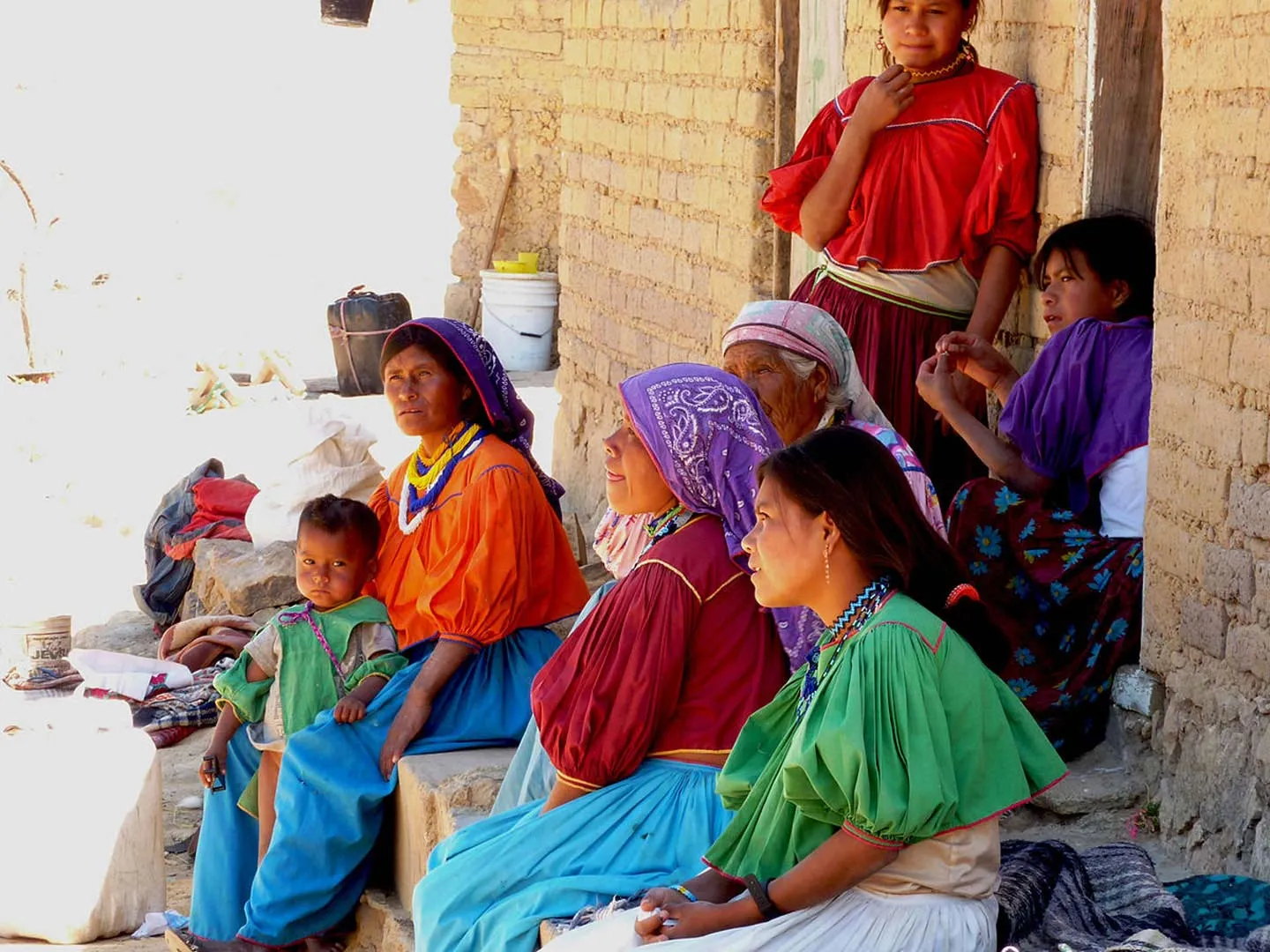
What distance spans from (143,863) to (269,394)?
942 cm

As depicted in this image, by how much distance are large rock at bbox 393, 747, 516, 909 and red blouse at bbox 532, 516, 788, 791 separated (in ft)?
2.47

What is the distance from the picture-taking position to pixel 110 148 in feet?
70.2

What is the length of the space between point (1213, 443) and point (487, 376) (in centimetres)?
179

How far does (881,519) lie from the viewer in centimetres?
247

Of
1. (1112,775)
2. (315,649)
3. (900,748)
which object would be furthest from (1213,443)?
(315,649)

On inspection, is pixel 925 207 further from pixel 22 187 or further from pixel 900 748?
pixel 22 187

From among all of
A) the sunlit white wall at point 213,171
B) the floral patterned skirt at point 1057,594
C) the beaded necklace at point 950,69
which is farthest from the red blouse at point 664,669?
the sunlit white wall at point 213,171

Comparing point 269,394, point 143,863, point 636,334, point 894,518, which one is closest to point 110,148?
point 269,394

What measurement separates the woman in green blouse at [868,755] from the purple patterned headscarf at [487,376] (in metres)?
1.82

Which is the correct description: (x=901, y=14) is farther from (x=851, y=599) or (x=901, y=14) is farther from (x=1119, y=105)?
(x=851, y=599)

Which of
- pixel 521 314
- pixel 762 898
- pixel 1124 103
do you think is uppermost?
pixel 1124 103

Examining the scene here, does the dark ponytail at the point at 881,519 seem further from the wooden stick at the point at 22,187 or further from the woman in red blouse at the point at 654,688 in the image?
the wooden stick at the point at 22,187

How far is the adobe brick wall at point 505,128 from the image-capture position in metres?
14.6

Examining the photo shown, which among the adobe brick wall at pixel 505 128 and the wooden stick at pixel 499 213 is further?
the wooden stick at pixel 499 213
